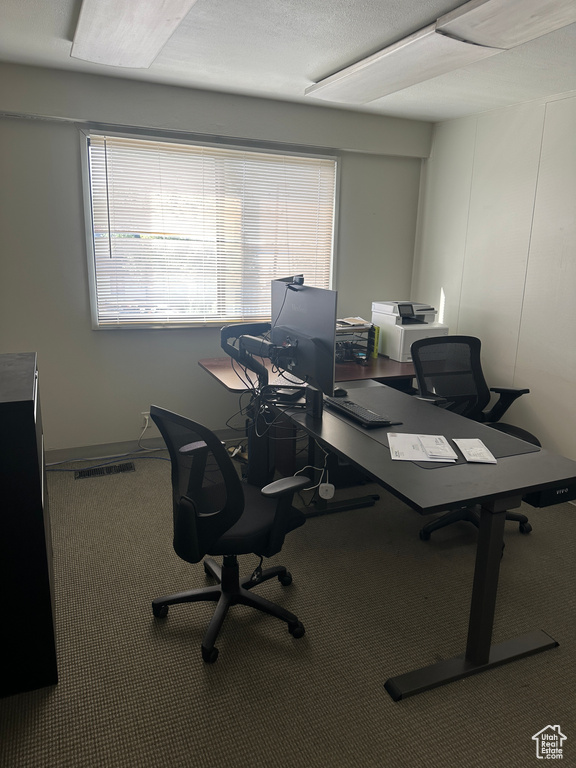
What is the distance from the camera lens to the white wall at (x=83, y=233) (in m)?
3.44

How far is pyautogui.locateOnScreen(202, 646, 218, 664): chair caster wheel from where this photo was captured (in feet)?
6.68

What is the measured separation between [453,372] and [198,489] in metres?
2.06

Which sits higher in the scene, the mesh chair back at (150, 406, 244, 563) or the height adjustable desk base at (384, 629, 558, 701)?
the mesh chair back at (150, 406, 244, 563)

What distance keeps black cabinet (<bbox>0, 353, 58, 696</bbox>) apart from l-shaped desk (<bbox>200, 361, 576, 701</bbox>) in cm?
114

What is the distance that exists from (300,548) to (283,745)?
1.20 metres

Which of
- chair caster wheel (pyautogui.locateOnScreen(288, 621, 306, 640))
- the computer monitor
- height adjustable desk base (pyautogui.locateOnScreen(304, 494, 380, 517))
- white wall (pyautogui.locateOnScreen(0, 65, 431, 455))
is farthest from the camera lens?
white wall (pyautogui.locateOnScreen(0, 65, 431, 455))

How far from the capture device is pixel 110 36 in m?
2.58

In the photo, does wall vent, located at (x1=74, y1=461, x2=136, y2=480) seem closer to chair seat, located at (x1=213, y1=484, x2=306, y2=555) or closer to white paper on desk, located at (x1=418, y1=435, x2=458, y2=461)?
chair seat, located at (x1=213, y1=484, x2=306, y2=555)

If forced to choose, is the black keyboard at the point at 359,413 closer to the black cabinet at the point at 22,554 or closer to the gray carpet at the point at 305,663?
the gray carpet at the point at 305,663

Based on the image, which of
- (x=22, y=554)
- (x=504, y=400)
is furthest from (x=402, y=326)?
(x=22, y=554)

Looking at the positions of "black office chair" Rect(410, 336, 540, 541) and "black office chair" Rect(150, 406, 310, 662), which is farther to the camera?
"black office chair" Rect(410, 336, 540, 541)

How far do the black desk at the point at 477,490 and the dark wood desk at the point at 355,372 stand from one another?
40.3 inches

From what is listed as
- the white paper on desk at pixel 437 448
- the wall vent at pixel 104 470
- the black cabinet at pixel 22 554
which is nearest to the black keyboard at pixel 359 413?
the white paper on desk at pixel 437 448

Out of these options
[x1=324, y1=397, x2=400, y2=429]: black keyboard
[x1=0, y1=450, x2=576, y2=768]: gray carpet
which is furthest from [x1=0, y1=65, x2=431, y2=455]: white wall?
[x1=324, y1=397, x2=400, y2=429]: black keyboard
